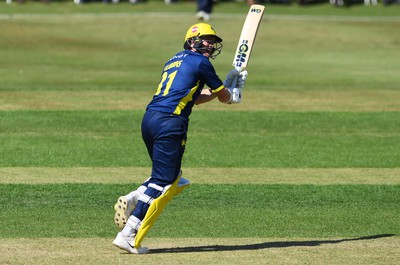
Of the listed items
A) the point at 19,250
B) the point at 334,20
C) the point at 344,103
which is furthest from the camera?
the point at 334,20

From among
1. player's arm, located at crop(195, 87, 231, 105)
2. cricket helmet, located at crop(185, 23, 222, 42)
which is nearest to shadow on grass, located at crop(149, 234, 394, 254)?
player's arm, located at crop(195, 87, 231, 105)

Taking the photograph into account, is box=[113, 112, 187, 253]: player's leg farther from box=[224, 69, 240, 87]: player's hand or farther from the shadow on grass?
box=[224, 69, 240, 87]: player's hand

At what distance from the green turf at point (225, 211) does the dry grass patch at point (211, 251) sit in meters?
0.31

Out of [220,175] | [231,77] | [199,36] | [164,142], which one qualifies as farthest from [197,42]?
[220,175]

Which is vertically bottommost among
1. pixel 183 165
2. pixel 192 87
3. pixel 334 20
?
pixel 334 20

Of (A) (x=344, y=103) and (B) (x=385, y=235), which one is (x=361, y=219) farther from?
(A) (x=344, y=103)

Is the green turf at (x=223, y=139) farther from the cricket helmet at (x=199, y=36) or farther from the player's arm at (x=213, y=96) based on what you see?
the cricket helmet at (x=199, y=36)

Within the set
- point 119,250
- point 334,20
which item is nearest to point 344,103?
point 119,250

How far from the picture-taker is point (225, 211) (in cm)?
1220

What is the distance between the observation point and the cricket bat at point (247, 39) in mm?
11258

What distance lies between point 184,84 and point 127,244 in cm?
176

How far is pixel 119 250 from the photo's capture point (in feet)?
33.3

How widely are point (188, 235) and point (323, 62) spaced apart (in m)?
20.5

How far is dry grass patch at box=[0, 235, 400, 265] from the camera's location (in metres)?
9.67
